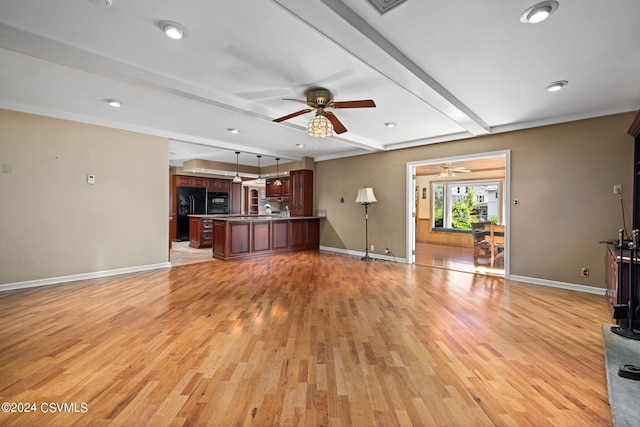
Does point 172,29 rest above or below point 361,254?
above

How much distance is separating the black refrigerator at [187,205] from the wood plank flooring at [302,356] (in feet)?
17.5

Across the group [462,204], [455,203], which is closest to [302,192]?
[455,203]

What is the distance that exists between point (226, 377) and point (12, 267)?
4109 mm

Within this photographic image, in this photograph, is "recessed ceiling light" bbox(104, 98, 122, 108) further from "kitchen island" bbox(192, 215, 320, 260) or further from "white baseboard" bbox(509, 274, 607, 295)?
"white baseboard" bbox(509, 274, 607, 295)

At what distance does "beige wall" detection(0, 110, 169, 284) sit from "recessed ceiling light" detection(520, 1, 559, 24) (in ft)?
17.8

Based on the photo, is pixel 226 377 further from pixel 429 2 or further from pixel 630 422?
pixel 429 2

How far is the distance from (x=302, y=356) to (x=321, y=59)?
2.57 meters

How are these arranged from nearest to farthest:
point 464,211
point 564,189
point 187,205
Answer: point 564,189
point 187,205
point 464,211

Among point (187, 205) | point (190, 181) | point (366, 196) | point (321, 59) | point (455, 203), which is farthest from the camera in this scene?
point (455, 203)

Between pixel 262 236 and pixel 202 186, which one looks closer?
pixel 262 236

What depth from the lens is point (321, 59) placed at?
8.66 feet

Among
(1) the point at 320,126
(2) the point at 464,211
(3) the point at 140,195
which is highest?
(1) the point at 320,126

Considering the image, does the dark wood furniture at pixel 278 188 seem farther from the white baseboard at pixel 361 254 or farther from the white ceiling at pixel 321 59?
the white ceiling at pixel 321 59

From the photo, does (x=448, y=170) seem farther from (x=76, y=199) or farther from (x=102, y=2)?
(x=76, y=199)
